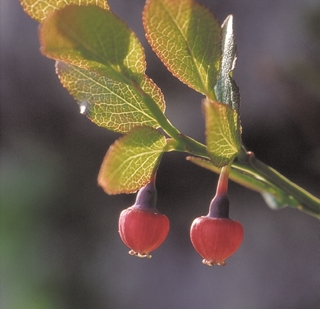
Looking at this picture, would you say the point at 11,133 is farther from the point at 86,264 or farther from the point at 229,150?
the point at 229,150

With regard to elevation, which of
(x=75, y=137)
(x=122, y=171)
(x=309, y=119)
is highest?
(x=75, y=137)

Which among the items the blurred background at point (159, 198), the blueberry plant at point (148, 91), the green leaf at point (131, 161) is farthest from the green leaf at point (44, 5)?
the blurred background at point (159, 198)

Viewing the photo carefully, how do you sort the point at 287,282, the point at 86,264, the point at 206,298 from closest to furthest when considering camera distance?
the point at 287,282 → the point at 206,298 → the point at 86,264

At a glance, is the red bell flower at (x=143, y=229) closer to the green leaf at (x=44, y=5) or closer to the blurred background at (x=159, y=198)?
the green leaf at (x=44, y=5)

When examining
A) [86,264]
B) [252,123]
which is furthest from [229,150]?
[86,264]

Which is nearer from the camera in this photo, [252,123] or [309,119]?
[309,119]

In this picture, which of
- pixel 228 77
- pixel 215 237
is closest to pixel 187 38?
pixel 228 77

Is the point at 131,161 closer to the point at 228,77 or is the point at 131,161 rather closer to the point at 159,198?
the point at 228,77
